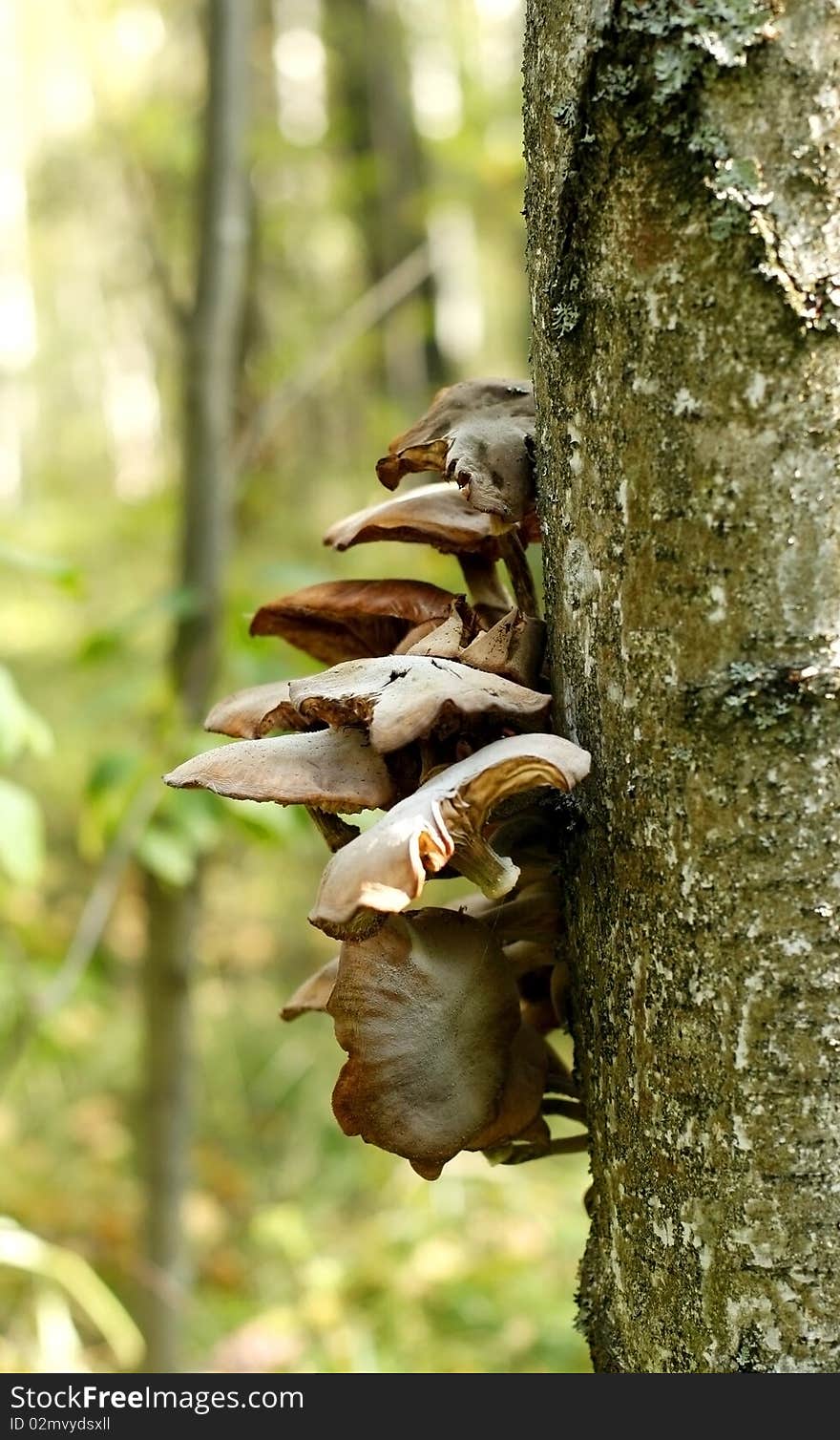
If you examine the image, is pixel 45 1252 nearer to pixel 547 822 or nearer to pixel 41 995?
pixel 41 995

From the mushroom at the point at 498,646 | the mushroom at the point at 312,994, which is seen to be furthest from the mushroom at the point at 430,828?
the mushroom at the point at 312,994

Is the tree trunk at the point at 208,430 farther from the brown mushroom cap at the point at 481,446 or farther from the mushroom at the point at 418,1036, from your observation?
the mushroom at the point at 418,1036

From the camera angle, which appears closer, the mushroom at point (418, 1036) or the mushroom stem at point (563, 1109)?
the mushroom at point (418, 1036)

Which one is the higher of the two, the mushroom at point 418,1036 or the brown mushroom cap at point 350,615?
the brown mushroom cap at point 350,615

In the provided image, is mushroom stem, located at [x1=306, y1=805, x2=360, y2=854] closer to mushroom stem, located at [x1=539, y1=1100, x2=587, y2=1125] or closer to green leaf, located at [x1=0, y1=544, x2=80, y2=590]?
mushroom stem, located at [x1=539, y1=1100, x2=587, y2=1125]

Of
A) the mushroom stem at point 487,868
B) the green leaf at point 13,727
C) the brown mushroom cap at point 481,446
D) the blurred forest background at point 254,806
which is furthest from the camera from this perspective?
the blurred forest background at point 254,806

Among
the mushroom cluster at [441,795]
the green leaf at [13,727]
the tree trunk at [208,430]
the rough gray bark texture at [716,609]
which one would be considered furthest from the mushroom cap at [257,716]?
the tree trunk at [208,430]

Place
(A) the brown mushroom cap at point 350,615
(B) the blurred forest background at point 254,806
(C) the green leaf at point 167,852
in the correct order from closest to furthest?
(A) the brown mushroom cap at point 350,615 → (C) the green leaf at point 167,852 → (B) the blurred forest background at point 254,806

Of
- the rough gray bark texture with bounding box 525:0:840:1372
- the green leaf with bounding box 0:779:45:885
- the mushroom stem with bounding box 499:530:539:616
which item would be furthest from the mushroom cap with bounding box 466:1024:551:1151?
the green leaf with bounding box 0:779:45:885
